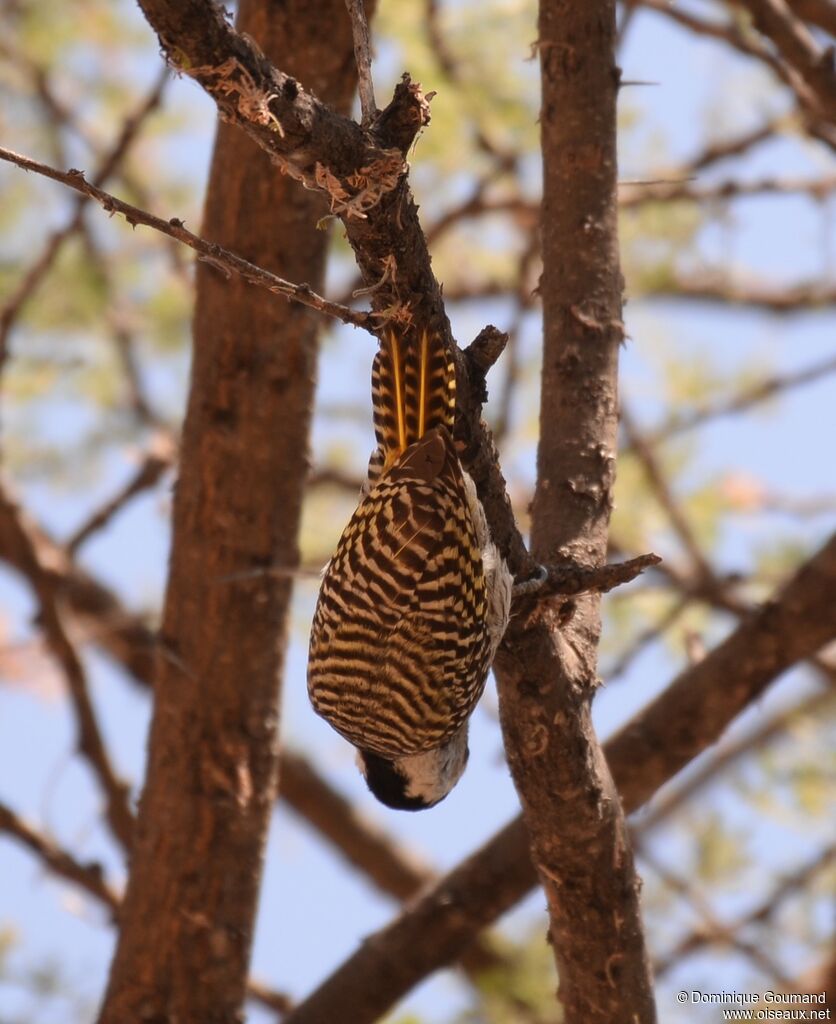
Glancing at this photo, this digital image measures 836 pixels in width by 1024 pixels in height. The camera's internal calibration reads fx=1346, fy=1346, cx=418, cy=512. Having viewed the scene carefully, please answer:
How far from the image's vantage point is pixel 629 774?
2.89 meters

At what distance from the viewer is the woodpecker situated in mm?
2221

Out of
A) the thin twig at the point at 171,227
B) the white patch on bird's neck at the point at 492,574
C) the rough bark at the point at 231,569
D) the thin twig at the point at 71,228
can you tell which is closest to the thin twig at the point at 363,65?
the thin twig at the point at 171,227

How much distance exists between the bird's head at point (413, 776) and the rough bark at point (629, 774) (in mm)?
273

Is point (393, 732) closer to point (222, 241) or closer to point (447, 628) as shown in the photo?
point (447, 628)

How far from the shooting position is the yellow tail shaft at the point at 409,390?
200cm

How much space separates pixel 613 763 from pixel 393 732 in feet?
2.06

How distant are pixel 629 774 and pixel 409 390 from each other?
1.12 meters

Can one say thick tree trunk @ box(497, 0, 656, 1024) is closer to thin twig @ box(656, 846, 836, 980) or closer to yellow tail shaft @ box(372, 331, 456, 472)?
yellow tail shaft @ box(372, 331, 456, 472)

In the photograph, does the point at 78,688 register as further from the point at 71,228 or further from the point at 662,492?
the point at 662,492

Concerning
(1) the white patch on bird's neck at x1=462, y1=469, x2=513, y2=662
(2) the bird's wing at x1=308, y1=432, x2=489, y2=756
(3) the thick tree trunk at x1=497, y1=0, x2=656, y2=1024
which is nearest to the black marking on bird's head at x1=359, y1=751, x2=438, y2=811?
(2) the bird's wing at x1=308, y1=432, x2=489, y2=756

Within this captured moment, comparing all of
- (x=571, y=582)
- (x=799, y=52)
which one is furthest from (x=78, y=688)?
(x=799, y=52)

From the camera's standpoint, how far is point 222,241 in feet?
9.96

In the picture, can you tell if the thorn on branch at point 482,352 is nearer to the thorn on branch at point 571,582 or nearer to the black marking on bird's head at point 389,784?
the thorn on branch at point 571,582

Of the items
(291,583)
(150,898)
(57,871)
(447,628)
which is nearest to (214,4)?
(447,628)
